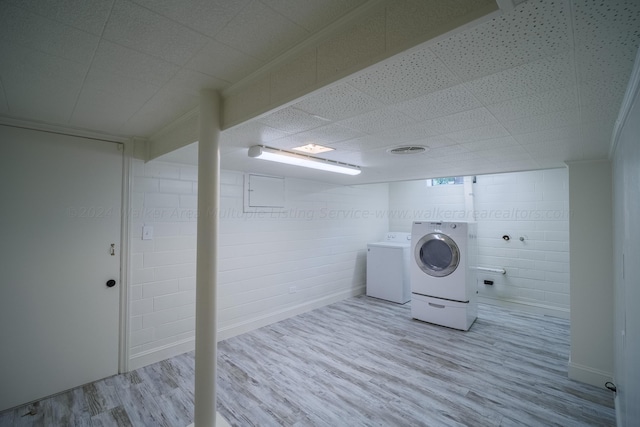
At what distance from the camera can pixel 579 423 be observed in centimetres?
201

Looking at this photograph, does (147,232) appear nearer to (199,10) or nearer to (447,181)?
(199,10)

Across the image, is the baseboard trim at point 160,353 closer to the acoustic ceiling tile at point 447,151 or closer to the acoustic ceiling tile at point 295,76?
the acoustic ceiling tile at point 295,76

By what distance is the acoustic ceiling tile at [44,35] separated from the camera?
102cm

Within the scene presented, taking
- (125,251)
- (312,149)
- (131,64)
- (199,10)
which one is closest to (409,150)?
(312,149)

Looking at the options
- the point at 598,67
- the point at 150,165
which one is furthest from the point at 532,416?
the point at 150,165

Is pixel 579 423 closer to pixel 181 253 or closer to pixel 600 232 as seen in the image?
pixel 600 232

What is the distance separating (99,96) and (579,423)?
396 cm

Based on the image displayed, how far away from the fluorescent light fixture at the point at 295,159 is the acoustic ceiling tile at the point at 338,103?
0.85 meters

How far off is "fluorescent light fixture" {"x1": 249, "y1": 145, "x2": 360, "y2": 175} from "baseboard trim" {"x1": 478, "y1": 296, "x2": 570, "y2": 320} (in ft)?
10.8

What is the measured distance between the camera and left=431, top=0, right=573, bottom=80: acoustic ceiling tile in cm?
76

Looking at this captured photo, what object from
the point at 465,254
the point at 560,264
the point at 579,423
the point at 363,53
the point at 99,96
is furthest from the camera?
the point at 560,264

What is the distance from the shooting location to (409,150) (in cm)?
243

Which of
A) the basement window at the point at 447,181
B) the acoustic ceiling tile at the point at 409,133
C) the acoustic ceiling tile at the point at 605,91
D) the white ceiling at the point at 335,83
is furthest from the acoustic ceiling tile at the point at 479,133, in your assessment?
the basement window at the point at 447,181

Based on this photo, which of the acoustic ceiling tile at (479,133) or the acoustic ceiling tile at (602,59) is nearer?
the acoustic ceiling tile at (602,59)
